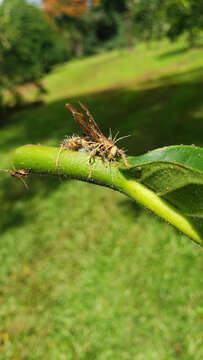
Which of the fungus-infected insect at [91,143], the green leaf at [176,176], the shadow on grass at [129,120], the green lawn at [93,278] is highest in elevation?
the fungus-infected insect at [91,143]

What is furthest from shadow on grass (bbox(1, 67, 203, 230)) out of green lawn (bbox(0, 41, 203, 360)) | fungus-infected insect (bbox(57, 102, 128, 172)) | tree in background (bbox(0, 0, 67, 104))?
fungus-infected insect (bbox(57, 102, 128, 172))

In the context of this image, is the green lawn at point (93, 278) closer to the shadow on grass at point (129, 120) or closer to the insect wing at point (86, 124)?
the shadow on grass at point (129, 120)

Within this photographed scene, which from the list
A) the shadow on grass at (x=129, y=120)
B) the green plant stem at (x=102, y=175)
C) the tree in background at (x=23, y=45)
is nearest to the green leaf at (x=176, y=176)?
the green plant stem at (x=102, y=175)

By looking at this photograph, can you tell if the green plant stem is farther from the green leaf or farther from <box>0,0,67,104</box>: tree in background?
<box>0,0,67,104</box>: tree in background

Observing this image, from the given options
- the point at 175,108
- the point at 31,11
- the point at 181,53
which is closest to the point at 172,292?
the point at 175,108

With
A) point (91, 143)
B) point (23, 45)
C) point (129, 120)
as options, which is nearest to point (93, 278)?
point (91, 143)

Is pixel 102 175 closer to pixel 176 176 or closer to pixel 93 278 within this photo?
pixel 176 176
